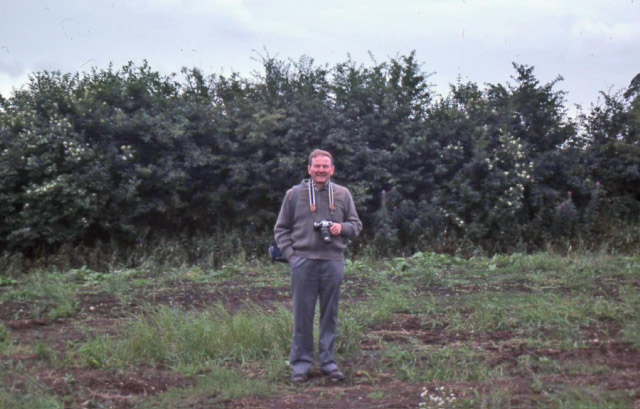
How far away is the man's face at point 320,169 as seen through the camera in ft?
18.4

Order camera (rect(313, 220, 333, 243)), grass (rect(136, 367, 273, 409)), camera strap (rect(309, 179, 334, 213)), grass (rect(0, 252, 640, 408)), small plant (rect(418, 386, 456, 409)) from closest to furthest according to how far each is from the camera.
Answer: small plant (rect(418, 386, 456, 409))
grass (rect(136, 367, 273, 409))
grass (rect(0, 252, 640, 408))
camera (rect(313, 220, 333, 243))
camera strap (rect(309, 179, 334, 213))

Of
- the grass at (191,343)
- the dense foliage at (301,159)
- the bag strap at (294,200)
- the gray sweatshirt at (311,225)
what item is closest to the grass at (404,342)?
the grass at (191,343)

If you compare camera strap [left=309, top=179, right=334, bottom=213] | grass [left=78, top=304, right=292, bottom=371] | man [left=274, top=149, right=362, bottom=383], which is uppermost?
camera strap [left=309, top=179, right=334, bottom=213]

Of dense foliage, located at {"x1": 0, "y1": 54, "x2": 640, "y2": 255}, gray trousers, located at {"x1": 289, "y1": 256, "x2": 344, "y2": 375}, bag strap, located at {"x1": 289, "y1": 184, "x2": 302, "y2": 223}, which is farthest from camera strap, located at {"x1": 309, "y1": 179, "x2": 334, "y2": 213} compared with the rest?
dense foliage, located at {"x1": 0, "y1": 54, "x2": 640, "y2": 255}

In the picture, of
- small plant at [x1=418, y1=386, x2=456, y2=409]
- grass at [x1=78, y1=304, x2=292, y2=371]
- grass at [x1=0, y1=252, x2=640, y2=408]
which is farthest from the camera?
grass at [x1=78, y1=304, x2=292, y2=371]

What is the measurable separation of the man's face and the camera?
1.10 feet

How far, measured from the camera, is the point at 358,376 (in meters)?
5.61

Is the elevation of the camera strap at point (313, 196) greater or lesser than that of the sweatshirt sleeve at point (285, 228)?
greater

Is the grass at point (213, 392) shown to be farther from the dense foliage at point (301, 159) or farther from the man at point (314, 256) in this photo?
the dense foliage at point (301, 159)

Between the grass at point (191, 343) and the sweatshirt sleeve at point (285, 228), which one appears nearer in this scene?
the sweatshirt sleeve at point (285, 228)

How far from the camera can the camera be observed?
17.9ft

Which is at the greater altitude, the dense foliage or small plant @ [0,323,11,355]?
the dense foliage

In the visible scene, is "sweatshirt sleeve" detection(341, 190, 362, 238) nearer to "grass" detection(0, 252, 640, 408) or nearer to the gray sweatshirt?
the gray sweatshirt

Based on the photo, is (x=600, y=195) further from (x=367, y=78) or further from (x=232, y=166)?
(x=232, y=166)
